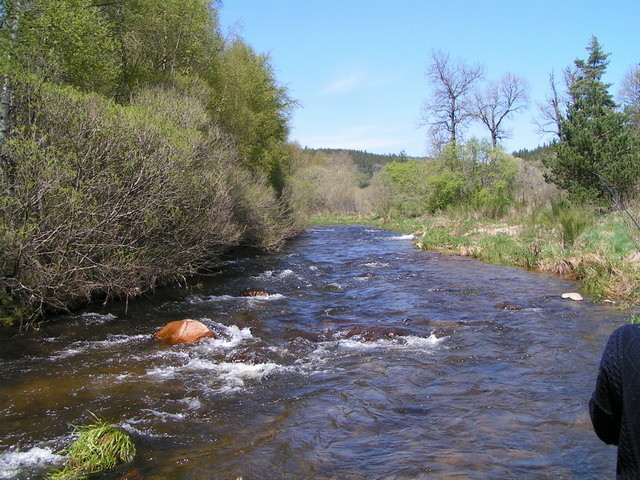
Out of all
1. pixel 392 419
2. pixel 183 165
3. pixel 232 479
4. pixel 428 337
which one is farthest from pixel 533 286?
pixel 232 479

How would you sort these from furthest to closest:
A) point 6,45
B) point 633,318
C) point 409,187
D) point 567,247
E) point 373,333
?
1. point 409,187
2. point 567,247
3. point 6,45
4. point 373,333
5. point 633,318

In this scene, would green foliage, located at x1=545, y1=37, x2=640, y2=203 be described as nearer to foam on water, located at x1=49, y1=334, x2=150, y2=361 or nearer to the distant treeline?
foam on water, located at x1=49, y1=334, x2=150, y2=361

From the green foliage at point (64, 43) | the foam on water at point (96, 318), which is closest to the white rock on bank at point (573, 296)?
the foam on water at point (96, 318)

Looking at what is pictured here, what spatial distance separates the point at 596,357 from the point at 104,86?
15.5 metres

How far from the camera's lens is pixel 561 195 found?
2392 cm

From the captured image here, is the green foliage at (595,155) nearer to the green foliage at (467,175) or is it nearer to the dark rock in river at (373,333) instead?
the green foliage at (467,175)

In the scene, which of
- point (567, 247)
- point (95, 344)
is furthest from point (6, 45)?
point (567, 247)

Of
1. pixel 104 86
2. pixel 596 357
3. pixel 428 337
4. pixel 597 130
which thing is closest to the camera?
pixel 596 357

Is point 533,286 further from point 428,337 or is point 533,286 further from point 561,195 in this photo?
point 561,195

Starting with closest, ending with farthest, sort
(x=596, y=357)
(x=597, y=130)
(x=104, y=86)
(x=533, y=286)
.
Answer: (x=596, y=357) < (x=533, y=286) < (x=104, y=86) < (x=597, y=130)

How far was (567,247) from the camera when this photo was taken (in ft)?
50.8

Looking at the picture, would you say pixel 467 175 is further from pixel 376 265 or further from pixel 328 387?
pixel 328 387

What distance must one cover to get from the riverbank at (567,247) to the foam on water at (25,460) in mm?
10799

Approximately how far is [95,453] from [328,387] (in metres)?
3.21
